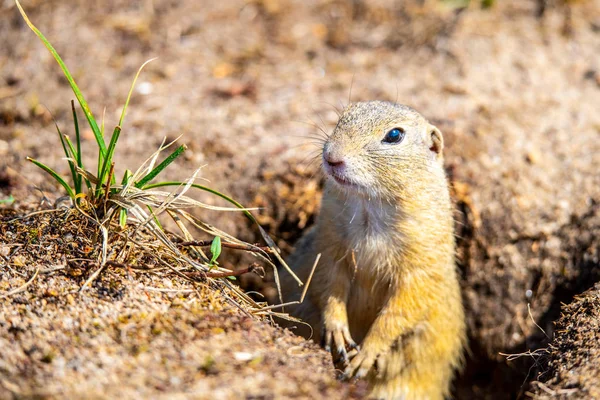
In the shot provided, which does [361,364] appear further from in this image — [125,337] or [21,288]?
[21,288]

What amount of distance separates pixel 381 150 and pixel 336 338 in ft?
4.42

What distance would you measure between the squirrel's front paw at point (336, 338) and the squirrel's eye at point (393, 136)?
1329 millimetres

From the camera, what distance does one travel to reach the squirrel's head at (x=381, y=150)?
13.0ft

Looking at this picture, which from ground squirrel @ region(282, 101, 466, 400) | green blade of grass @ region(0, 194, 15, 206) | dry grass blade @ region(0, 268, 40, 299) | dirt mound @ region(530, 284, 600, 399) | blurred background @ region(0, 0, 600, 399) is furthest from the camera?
blurred background @ region(0, 0, 600, 399)

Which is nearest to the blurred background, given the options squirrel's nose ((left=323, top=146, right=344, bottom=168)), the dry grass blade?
squirrel's nose ((left=323, top=146, right=344, bottom=168))

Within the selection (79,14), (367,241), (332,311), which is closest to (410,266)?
(367,241)

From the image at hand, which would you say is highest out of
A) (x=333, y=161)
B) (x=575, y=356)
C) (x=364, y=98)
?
(x=333, y=161)

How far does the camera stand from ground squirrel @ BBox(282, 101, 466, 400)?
4160 mm

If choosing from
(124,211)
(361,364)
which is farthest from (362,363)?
(124,211)

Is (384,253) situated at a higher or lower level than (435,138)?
lower

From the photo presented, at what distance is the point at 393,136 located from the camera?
13.9ft

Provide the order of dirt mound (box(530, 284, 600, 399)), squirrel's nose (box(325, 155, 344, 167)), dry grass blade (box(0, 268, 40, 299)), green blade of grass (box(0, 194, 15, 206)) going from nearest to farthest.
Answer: dry grass blade (box(0, 268, 40, 299))
dirt mound (box(530, 284, 600, 399))
squirrel's nose (box(325, 155, 344, 167))
green blade of grass (box(0, 194, 15, 206))

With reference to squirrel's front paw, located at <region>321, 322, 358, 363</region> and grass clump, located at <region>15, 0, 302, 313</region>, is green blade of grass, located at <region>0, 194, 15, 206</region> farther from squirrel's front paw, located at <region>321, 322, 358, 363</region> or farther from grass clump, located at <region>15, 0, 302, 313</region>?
squirrel's front paw, located at <region>321, 322, 358, 363</region>

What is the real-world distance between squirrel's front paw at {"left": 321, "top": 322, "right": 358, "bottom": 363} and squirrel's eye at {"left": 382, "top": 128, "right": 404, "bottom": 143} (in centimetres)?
133
